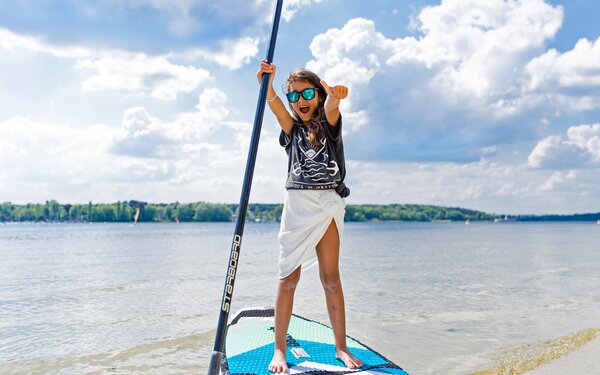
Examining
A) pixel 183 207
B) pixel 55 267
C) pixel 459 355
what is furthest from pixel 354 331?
pixel 183 207

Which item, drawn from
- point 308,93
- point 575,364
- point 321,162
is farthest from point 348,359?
point 575,364

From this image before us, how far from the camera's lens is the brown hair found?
4406 millimetres

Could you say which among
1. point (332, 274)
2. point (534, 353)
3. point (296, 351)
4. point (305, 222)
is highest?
point (305, 222)

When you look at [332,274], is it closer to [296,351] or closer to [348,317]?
[296,351]

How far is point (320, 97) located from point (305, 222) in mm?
1123

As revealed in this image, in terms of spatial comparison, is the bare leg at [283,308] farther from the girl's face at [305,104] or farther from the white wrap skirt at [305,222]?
the girl's face at [305,104]

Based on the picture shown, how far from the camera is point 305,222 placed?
4.36 meters

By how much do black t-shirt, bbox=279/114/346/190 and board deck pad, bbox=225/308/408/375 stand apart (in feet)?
5.04

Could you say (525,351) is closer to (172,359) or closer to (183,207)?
(172,359)

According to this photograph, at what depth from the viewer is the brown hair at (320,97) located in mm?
4406

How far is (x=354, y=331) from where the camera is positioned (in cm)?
859

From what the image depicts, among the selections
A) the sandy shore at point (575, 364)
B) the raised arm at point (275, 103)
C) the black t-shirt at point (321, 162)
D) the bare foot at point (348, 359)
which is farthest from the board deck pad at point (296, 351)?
the sandy shore at point (575, 364)

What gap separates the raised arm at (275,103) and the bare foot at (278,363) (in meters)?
1.98

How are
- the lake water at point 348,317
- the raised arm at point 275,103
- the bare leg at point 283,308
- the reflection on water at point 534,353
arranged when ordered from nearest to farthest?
the bare leg at point 283,308, the raised arm at point 275,103, the reflection on water at point 534,353, the lake water at point 348,317
